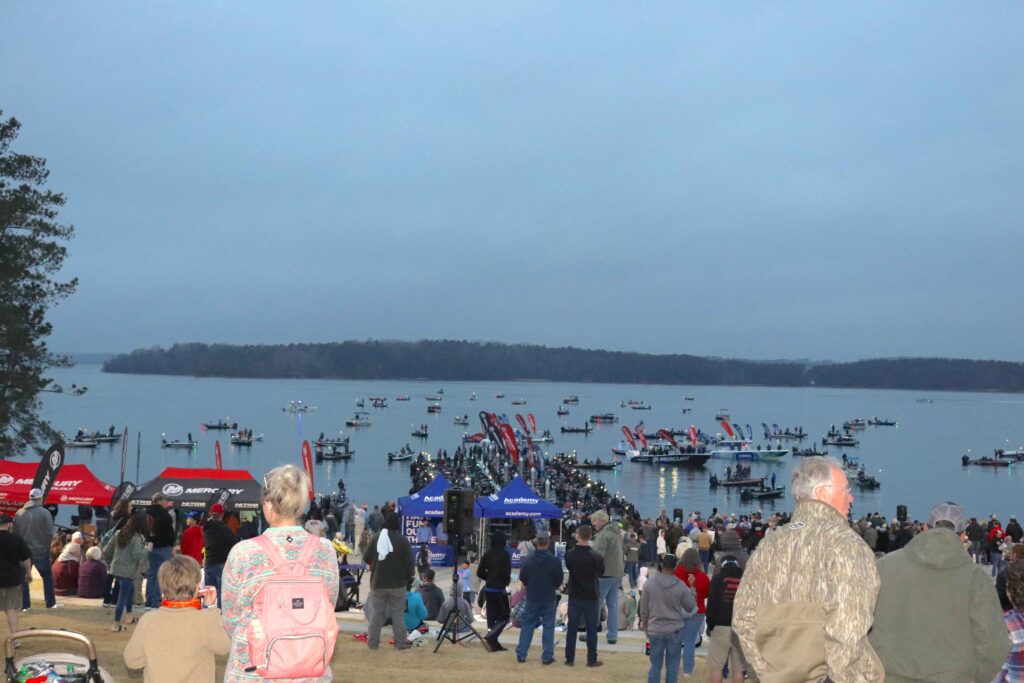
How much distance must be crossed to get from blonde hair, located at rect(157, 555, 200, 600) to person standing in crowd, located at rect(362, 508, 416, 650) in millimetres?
5473

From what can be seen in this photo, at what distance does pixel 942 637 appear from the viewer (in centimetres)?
410

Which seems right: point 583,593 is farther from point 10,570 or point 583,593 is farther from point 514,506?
point 514,506

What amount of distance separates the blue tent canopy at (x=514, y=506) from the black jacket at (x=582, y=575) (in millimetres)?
8872

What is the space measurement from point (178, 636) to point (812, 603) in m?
2.70

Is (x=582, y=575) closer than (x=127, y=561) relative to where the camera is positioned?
A: Yes

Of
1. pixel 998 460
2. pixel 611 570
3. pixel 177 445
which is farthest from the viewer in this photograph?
pixel 177 445

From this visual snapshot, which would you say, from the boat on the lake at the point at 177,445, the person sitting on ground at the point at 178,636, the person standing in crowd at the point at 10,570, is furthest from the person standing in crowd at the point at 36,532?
the boat on the lake at the point at 177,445

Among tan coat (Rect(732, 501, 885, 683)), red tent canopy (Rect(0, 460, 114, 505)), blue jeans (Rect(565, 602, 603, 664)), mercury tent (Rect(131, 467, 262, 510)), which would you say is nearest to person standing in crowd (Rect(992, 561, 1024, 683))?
tan coat (Rect(732, 501, 885, 683))

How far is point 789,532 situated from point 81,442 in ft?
465

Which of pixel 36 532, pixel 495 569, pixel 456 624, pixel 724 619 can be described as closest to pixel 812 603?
pixel 724 619

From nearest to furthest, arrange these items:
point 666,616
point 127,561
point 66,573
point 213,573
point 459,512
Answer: point 666,616 → point 213,573 → point 127,561 → point 459,512 → point 66,573

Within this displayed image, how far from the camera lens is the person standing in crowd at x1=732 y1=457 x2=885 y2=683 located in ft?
10.8

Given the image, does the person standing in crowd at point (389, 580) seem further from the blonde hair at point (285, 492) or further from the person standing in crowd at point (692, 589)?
the blonde hair at point (285, 492)

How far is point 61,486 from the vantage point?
63.4 ft
